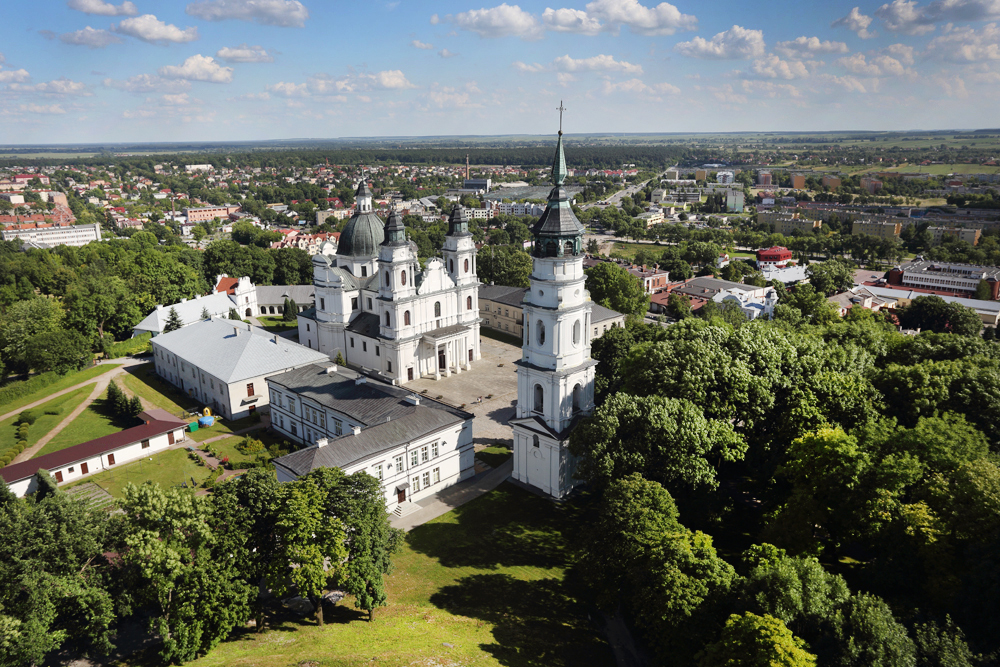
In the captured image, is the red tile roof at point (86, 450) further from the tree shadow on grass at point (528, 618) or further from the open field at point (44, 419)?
the tree shadow on grass at point (528, 618)

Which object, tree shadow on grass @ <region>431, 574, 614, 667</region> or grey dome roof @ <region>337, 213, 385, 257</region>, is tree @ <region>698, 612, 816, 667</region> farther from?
grey dome roof @ <region>337, 213, 385, 257</region>

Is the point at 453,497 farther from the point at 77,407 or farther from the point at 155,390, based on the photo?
the point at 77,407

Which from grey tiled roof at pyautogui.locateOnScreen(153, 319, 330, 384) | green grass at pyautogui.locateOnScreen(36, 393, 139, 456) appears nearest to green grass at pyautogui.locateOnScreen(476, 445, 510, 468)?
grey tiled roof at pyautogui.locateOnScreen(153, 319, 330, 384)

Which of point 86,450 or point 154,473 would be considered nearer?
point 154,473

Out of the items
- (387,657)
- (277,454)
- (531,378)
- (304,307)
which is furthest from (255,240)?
(387,657)

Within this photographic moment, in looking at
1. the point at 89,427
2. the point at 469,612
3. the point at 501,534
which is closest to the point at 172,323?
the point at 89,427

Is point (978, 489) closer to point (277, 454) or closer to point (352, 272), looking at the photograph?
point (277, 454)
